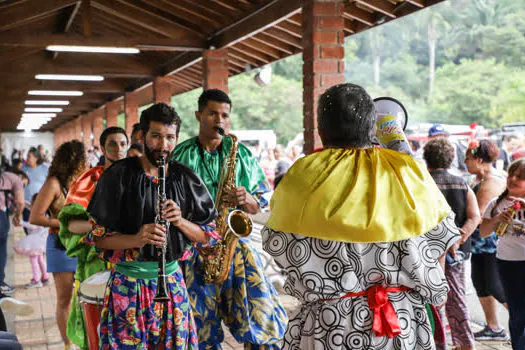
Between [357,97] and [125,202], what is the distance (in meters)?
1.37

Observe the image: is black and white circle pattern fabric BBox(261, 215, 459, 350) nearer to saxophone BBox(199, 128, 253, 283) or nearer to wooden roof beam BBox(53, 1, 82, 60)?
saxophone BBox(199, 128, 253, 283)

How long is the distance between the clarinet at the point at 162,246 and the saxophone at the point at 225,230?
0.72 m

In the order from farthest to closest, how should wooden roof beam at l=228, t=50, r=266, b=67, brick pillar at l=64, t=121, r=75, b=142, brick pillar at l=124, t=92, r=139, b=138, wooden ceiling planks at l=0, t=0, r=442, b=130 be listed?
brick pillar at l=64, t=121, r=75, b=142
brick pillar at l=124, t=92, r=139, b=138
wooden roof beam at l=228, t=50, r=266, b=67
wooden ceiling planks at l=0, t=0, r=442, b=130

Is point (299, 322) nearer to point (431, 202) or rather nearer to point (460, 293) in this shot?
point (431, 202)

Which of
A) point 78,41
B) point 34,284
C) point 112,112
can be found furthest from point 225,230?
point 112,112

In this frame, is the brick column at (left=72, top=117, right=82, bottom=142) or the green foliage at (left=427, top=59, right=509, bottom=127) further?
the green foliage at (left=427, top=59, right=509, bottom=127)

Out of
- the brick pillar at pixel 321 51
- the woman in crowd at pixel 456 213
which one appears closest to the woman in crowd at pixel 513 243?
the woman in crowd at pixel 456 213

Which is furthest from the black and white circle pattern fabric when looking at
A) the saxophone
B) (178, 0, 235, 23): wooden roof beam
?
(178, 0, 235, 23): wooden roof beam

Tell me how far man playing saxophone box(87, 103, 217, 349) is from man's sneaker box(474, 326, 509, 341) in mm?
3417

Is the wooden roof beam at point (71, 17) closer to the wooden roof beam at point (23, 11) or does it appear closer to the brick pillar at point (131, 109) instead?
the wooden roof beam at point (23, 11)

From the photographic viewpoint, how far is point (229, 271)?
13.9ft

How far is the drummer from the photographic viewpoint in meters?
4.17

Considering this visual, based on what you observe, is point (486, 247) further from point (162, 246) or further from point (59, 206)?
point (162, 246)

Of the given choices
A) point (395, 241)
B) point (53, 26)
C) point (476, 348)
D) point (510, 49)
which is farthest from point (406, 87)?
point (395, 241)
